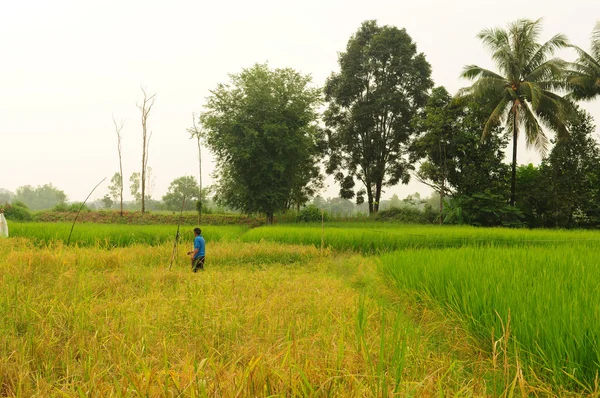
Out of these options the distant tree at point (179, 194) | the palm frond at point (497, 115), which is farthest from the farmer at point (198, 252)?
the distant tree at point (179, 194)

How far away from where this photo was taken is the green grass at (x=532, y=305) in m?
1.96

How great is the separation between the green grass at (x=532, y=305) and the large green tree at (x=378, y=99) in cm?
1795

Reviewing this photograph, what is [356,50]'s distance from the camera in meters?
22.7

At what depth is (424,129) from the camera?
19906 millimetres

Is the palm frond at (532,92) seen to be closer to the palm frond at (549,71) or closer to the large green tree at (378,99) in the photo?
the palm frond at (549,71)

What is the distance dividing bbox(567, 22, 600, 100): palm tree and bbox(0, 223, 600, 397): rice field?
16872mm

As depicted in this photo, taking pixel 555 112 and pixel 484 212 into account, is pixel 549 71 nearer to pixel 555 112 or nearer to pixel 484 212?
pixel 555 112

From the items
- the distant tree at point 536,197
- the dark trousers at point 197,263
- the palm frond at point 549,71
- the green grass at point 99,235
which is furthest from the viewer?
the distant tree at point 536,197

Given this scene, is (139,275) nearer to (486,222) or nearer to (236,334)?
(236,334)

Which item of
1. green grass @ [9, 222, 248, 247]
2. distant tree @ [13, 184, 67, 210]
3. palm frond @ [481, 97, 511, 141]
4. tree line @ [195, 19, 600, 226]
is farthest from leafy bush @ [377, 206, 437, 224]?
distant tree @ [13, 184, 67, 210]

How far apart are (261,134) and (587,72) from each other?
17.8 meters

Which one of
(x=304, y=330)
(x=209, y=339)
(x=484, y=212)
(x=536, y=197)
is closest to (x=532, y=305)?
(x=304, y=330)

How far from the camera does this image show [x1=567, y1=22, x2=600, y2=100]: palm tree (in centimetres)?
1648

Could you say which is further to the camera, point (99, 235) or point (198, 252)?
point (99, 235)
